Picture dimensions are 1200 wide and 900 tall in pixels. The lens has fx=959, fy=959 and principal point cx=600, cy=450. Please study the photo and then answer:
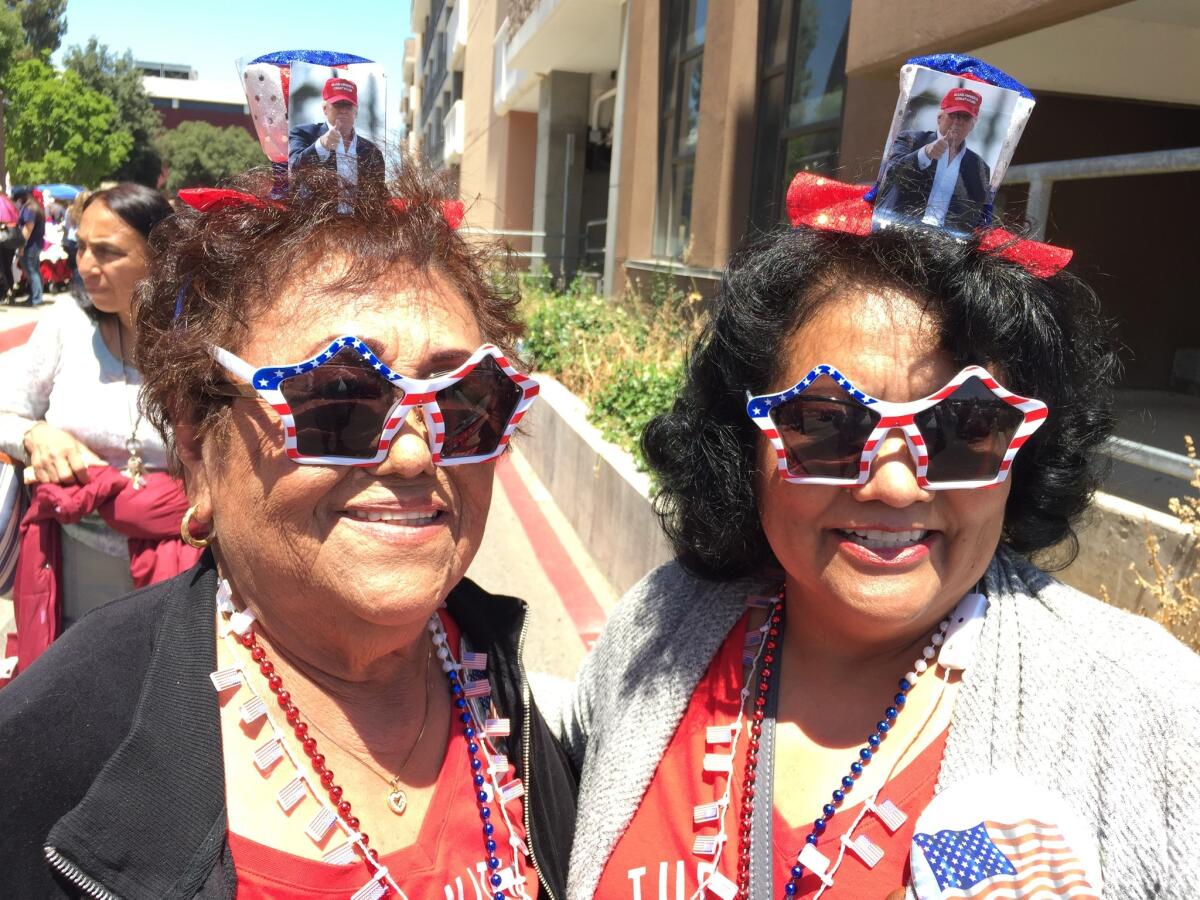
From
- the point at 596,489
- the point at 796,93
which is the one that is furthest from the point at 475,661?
the point at 796,93

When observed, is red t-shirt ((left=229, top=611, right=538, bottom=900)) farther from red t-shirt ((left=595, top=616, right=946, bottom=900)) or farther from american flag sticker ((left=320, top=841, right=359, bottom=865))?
red t-shirt ((left=595, top=616, right=946, bottom=900))

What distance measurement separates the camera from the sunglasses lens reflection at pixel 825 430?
1598mm

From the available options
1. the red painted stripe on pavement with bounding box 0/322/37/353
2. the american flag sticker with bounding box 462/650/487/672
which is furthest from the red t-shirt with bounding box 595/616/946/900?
the red painted stripe on pavement with bounding box 0/322/37/353

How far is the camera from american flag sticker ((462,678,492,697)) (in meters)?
1.87

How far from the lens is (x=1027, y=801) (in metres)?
1.33

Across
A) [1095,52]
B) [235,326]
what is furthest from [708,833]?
[1095,52]

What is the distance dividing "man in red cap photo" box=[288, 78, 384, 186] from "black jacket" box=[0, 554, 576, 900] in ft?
2.50

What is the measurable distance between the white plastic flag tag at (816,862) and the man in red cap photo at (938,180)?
109 cm

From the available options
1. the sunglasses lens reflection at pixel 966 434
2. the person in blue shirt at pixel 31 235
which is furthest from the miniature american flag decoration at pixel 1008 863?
the person in blue shirt at pixel 31 235

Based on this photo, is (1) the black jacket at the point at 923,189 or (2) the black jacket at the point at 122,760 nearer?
(2) the black jacket at the point at 122,760

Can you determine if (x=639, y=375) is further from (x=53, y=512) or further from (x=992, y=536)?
(x=992, y=536)

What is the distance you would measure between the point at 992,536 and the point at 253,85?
153 cm

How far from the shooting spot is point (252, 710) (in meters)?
1.57

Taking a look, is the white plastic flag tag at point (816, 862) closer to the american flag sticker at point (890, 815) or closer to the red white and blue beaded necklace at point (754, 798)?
the red white and blue beaded necklace at point (754, 798)
